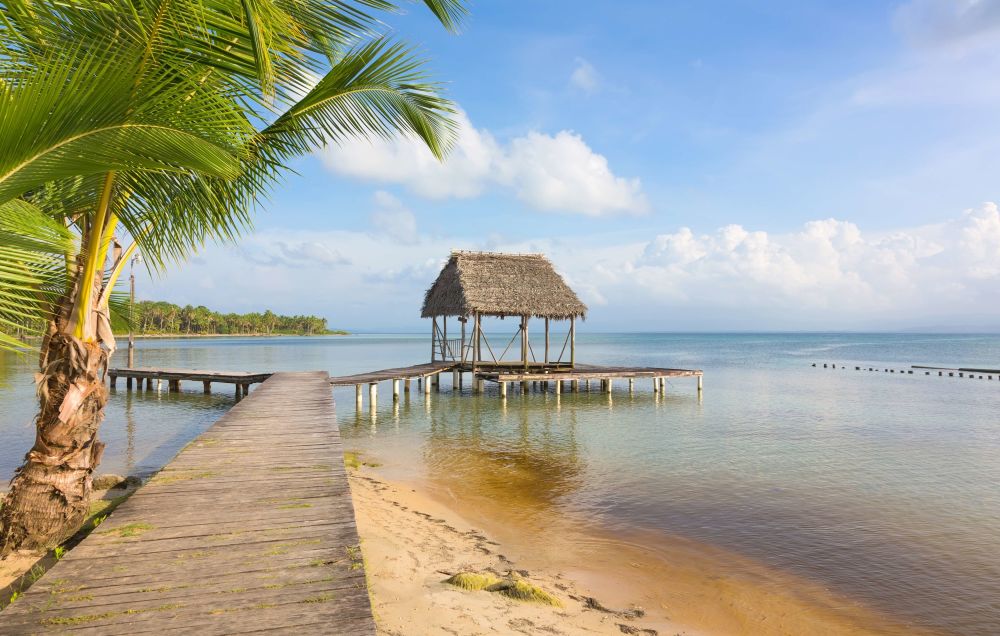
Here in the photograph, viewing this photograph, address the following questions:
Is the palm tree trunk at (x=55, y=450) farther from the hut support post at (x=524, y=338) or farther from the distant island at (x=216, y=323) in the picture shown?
the distant island at (x=216, y=323)

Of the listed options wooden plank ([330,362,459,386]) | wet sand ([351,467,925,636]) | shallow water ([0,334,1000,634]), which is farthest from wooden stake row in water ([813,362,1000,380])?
wet sand ([351,467,925,636])

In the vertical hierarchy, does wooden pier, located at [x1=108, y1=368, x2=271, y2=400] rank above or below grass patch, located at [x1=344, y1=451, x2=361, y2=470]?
above

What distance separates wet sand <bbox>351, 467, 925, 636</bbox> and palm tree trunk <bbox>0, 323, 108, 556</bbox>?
2.59m

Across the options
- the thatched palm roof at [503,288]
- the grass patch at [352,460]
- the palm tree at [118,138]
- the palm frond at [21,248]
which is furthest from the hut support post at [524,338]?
the palm frond at [21,248]

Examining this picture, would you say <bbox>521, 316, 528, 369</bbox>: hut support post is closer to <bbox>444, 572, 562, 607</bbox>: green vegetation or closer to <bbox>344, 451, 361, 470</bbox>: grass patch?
<bbox>344, 451, 361, 470</bbox>: grass patch

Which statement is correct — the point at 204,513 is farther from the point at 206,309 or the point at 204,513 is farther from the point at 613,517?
the point at 206,309

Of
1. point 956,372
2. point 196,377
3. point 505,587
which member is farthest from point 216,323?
point 505,587

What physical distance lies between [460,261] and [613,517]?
14.5m

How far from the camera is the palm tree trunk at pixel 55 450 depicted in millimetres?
4676

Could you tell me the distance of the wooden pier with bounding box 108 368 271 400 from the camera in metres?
17.7

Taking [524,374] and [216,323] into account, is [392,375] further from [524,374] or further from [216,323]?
[216,323]

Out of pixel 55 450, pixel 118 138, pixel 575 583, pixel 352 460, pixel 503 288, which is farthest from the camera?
pixel 503 288

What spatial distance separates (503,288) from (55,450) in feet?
52.4

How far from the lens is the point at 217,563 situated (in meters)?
3.10
